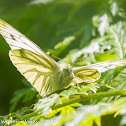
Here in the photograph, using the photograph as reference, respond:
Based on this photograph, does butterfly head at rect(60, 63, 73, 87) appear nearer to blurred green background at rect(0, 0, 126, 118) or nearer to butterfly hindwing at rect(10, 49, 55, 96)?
butterfly hindwing at rect(10, 49, 55, 96)

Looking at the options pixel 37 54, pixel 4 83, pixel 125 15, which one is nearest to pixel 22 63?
pixel 37 54

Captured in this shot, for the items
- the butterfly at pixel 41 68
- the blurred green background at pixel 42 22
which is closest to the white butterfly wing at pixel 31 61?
the butterfly at pixel 41 68

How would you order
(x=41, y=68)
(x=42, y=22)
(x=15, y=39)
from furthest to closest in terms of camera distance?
(x=42, y=22)
(x=41, y=68)
(x=15, y=39)

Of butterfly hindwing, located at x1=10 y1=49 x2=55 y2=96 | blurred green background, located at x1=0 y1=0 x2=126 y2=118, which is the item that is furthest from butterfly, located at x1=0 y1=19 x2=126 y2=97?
blurred green background, located at x1=0 y1=0 x2=126 y2=118

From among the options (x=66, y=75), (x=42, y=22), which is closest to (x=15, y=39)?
(x=66, y=75)

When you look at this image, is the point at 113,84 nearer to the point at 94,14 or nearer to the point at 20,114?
the point at 20,114

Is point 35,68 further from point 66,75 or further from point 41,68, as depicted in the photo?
point 66,75
